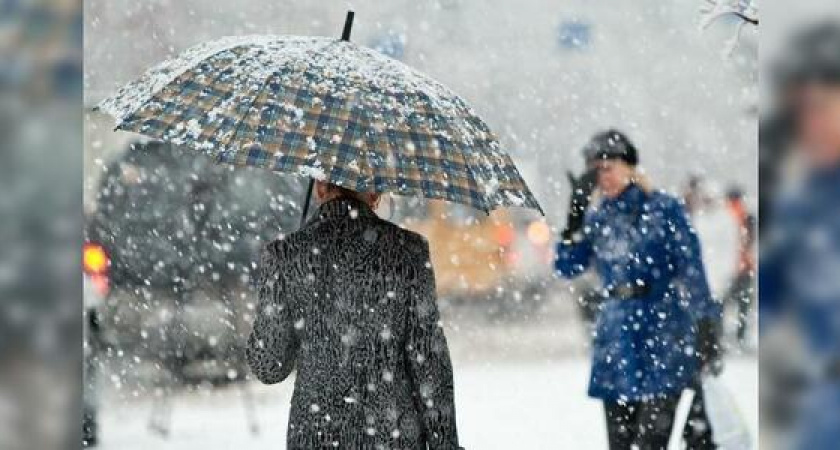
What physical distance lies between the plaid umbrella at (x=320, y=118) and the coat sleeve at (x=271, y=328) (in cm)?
27

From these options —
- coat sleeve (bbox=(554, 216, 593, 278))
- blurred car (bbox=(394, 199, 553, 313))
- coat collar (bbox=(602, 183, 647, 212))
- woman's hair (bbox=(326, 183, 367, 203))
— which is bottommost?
woman's hair (bbox=(326, 183, 367, 203))

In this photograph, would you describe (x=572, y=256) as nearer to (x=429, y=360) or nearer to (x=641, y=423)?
(x=641, y=423)

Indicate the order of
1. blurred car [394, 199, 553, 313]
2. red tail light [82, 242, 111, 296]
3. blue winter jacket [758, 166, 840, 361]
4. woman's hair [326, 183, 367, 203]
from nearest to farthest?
blue winter jacket [758, 166, 840, 361]
woman's hair [326, 183, 367, 203]
red tail light [82, 242, 111, 296]
blurred car [394, 199, 553, 313]

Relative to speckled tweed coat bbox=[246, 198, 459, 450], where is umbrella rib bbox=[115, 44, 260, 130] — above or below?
above

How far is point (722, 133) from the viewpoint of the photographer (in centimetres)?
1176

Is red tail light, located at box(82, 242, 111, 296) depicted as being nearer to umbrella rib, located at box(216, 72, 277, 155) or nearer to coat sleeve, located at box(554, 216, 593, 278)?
coat sleeve, located at box(554, 216, 593, 278)

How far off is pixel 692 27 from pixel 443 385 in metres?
8.65

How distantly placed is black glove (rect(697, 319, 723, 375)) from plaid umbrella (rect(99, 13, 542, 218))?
7.92 ft

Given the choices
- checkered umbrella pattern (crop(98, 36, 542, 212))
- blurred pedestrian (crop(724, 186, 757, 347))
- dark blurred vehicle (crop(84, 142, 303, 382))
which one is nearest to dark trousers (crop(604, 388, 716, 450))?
checkered umbrella pattern (crop(98, 36, 542, 212))

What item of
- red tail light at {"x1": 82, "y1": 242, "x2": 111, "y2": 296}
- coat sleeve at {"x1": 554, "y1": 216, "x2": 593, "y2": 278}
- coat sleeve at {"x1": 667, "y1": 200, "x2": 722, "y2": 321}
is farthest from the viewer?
red tail light at {"x1": 82, "y1": 242, "x2": 111, "y2": 296}

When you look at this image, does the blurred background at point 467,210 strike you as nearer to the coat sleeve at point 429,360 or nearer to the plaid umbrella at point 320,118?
the plaid umbrella at point 320,118

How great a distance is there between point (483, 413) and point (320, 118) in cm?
587

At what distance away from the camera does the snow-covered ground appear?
7.89 meters

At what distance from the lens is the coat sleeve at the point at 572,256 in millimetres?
5691
